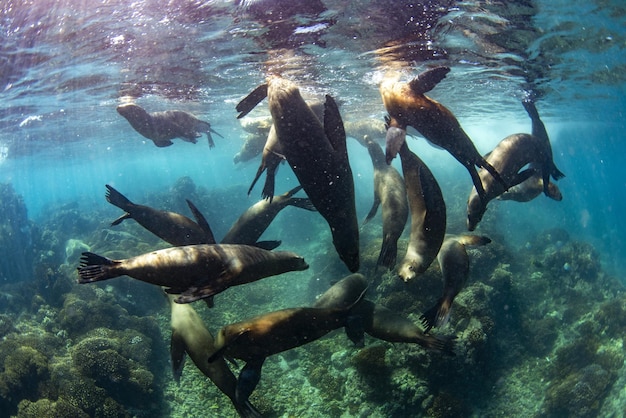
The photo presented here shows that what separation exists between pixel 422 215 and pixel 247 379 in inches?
108

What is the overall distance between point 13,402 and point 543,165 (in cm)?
1270

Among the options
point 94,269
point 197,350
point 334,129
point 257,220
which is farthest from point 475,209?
point 94,269

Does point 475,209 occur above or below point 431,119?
below

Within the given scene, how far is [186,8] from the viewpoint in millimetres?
8523

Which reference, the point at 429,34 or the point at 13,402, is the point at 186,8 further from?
the point at 13,402

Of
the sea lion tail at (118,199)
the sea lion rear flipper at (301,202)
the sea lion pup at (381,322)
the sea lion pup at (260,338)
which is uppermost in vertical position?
the sea lion tail at (118,199)

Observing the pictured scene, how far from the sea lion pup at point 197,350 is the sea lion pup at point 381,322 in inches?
58.6

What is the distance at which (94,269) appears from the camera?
3.34 m

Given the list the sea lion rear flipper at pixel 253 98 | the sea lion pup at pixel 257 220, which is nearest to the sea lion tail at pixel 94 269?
the sea lion pup at pixel 257 220

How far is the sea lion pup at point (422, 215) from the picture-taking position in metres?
3.77

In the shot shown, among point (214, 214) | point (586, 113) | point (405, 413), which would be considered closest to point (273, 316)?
point (405, 413)

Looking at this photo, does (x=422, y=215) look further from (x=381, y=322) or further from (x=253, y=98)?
(x=253, y=98)

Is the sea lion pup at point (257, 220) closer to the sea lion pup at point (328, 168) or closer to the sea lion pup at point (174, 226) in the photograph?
the sea lion pup at point (174, 226)

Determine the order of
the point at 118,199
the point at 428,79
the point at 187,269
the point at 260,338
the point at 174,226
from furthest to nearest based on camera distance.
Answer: the point at 118,199
the point at 174,226
the point at 428,79
the point at 260,338
the point at 187,269
